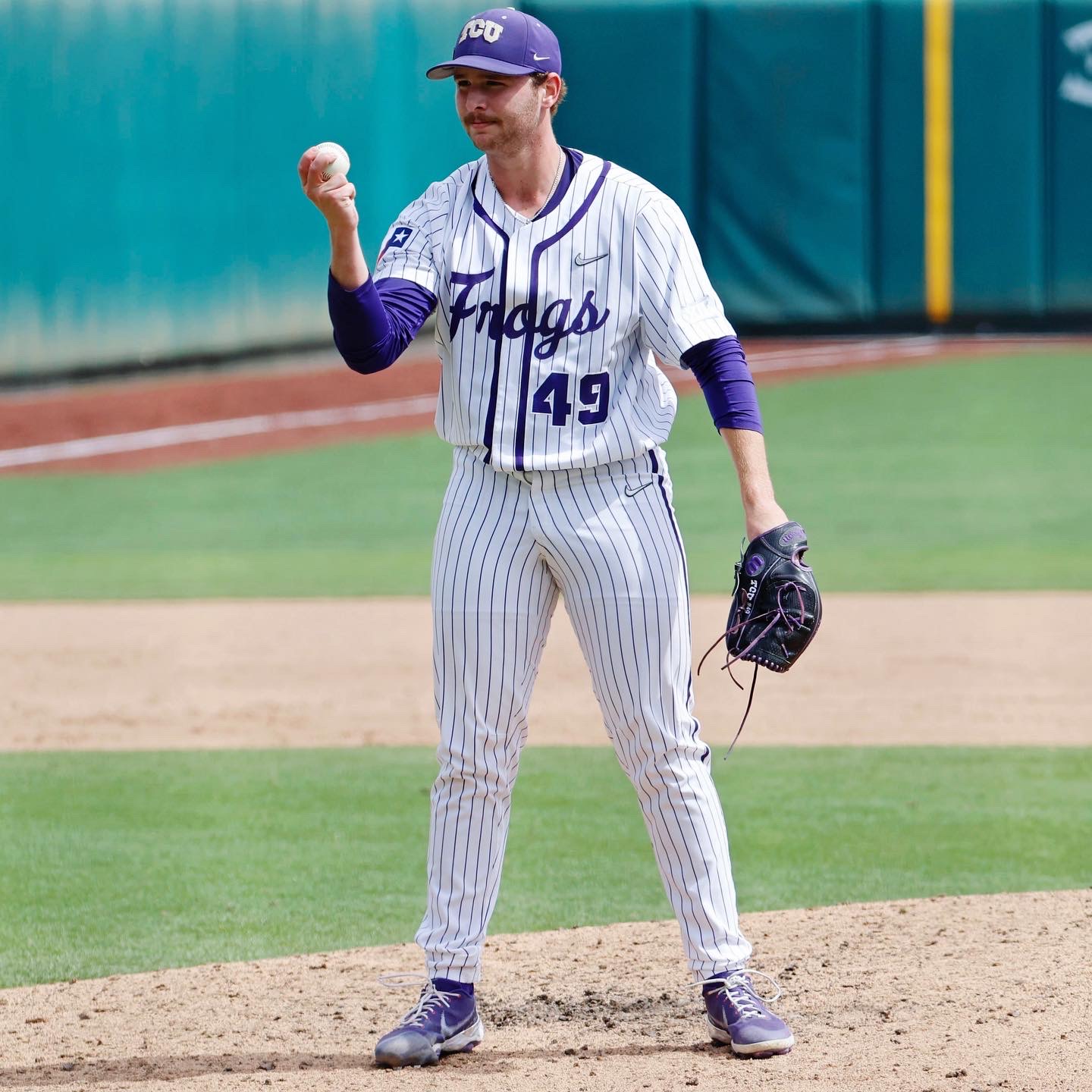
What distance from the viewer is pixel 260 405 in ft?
49.4

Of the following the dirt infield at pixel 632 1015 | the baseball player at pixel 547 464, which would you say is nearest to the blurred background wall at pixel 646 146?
the dirt infield at pixel 632 1015

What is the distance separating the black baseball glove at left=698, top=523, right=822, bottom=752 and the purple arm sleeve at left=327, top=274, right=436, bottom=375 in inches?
27.4

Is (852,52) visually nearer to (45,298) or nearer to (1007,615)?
(45,298)

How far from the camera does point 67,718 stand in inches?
249

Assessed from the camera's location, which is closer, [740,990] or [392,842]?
[740,990]

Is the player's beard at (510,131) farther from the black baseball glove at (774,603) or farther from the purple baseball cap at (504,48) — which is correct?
the black baseball glove at (774,603)

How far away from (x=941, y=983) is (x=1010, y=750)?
2372 millimetres

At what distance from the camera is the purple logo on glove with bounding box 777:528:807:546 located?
310cm

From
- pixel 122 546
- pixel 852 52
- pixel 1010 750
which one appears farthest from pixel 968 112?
pixel 1010 750

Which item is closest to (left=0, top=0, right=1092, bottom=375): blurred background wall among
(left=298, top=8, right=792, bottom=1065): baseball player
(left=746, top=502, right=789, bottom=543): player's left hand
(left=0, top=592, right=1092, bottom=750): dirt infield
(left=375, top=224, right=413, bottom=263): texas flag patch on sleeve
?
(left=0, top=592, right=1092, bottom=750): dirt infield

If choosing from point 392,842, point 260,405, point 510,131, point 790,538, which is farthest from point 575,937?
Answer: point 260,405

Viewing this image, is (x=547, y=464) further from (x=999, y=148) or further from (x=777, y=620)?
(x=999, y=148)

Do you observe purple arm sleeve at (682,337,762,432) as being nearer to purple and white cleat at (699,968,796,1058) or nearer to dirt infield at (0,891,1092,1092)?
purple and white cleat at (699,968,796,1058)

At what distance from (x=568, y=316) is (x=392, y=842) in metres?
2.21
